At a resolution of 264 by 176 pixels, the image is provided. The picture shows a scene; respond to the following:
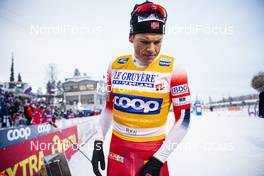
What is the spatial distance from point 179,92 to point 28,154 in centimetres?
338

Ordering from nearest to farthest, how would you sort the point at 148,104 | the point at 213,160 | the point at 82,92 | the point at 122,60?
1. the point at 148,104
2. the point at 122,60
3. the point at 213,160
4. the point at 82,92

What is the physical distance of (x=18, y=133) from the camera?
495 centimetres

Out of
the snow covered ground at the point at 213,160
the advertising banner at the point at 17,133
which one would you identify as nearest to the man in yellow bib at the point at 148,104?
the snow covered ground at the point at 213,160

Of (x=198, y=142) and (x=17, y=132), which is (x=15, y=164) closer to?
(x=17, y=132)

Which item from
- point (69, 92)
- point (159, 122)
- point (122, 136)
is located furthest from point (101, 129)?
point (69, 92)

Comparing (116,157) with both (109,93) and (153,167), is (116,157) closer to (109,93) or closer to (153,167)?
(153,167)

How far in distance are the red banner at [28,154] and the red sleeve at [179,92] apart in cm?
134

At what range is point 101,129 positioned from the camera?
2025 mm

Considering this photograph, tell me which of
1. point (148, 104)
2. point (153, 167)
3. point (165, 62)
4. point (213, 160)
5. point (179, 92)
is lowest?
point (213, 160)

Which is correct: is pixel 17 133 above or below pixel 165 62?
below

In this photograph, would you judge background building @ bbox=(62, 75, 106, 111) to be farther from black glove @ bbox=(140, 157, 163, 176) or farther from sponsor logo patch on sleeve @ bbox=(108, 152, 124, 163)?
black glove @ bbox=(140, 157, 163, 176)

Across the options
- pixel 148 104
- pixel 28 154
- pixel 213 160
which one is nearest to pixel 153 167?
pixel 148 104

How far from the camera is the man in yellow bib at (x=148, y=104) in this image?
1.63m

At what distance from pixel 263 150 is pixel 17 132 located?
7.50 m
